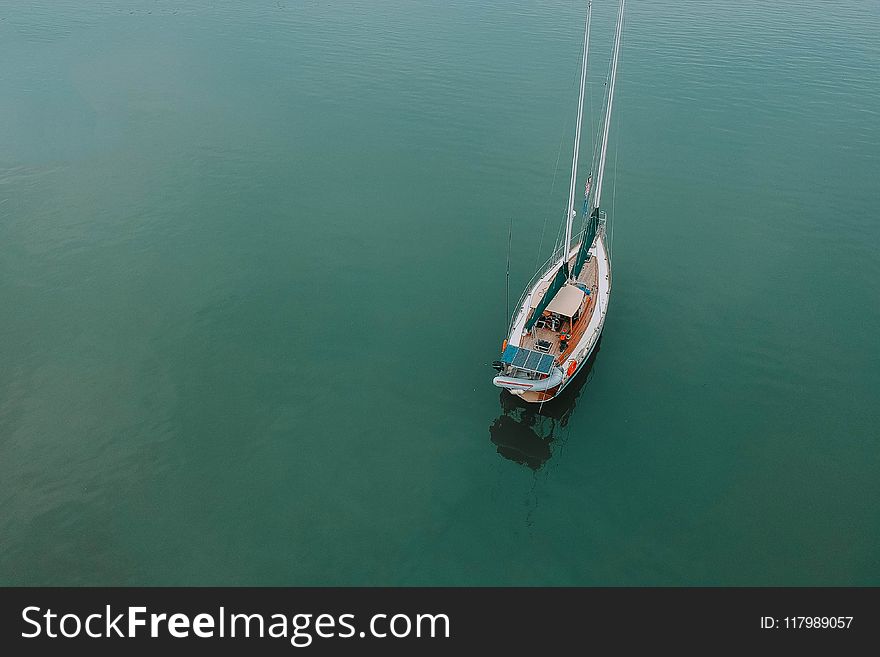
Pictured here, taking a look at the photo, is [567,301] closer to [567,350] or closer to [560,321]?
[560,321]

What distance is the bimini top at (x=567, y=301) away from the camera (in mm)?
41062

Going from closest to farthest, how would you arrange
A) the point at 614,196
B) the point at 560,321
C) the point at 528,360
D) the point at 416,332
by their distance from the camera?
the point at 528,360, the point at 560,321, the point at 416,332, the point at 614,196

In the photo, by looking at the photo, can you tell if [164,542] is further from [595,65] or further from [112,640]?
[595,65]

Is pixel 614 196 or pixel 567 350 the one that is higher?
pixel 614 196

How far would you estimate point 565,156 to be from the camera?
233 feet

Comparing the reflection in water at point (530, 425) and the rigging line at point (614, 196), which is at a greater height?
the rigging line at point (614, 196)

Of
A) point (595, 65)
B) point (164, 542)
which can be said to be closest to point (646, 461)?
point (164, 542)

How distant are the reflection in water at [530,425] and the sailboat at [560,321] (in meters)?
1.30

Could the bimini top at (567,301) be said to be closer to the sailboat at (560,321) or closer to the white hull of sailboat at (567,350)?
the sailboat at (560,321)

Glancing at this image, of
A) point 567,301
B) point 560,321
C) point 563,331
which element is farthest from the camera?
point 560,321

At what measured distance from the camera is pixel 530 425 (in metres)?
39.8

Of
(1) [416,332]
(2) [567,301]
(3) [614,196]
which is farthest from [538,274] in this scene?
(3) [614,196]

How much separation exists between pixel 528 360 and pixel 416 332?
11.4 m

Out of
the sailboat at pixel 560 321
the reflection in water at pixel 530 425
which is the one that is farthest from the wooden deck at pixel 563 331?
the reflection in water at pixel 530 425
